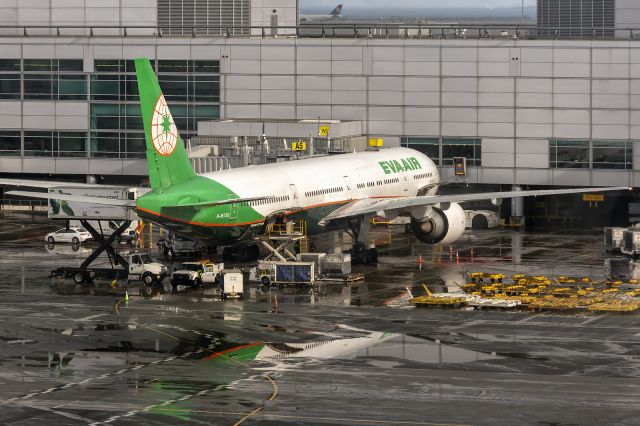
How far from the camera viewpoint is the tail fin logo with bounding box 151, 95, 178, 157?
6644 cm

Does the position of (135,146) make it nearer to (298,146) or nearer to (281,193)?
(298,146)

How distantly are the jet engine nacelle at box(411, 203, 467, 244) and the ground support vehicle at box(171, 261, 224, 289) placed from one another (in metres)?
16.4

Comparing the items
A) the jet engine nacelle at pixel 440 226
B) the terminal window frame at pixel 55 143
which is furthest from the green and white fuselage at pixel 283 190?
the terminal window frame at pixel 55 143

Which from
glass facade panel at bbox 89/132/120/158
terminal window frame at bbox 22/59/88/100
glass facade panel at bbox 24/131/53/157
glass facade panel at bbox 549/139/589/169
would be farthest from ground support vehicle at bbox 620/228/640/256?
glass facade panel at bbox 24/131/53/157

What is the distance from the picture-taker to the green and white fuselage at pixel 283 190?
66.8 metres

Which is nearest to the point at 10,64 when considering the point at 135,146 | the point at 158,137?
the point at 135,146

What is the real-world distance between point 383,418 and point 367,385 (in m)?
4.59

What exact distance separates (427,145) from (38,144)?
32945mm

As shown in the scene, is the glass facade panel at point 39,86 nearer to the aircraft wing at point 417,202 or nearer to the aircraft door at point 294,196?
the aircraft wing at point 417,202

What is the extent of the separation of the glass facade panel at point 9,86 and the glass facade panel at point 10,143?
3.04m

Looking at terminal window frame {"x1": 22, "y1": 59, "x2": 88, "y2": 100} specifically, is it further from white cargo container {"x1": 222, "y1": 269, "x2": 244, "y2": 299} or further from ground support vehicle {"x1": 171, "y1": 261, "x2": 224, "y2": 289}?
white cargo container {"x1": 222, "y1": 269, "x2": 244, "y2": 299}

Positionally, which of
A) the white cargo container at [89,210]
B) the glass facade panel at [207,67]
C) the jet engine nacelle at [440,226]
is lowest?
the jet engine nacelle at [440,226]

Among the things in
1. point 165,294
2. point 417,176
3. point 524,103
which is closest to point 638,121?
point 524,103

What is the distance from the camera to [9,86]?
362 feet
